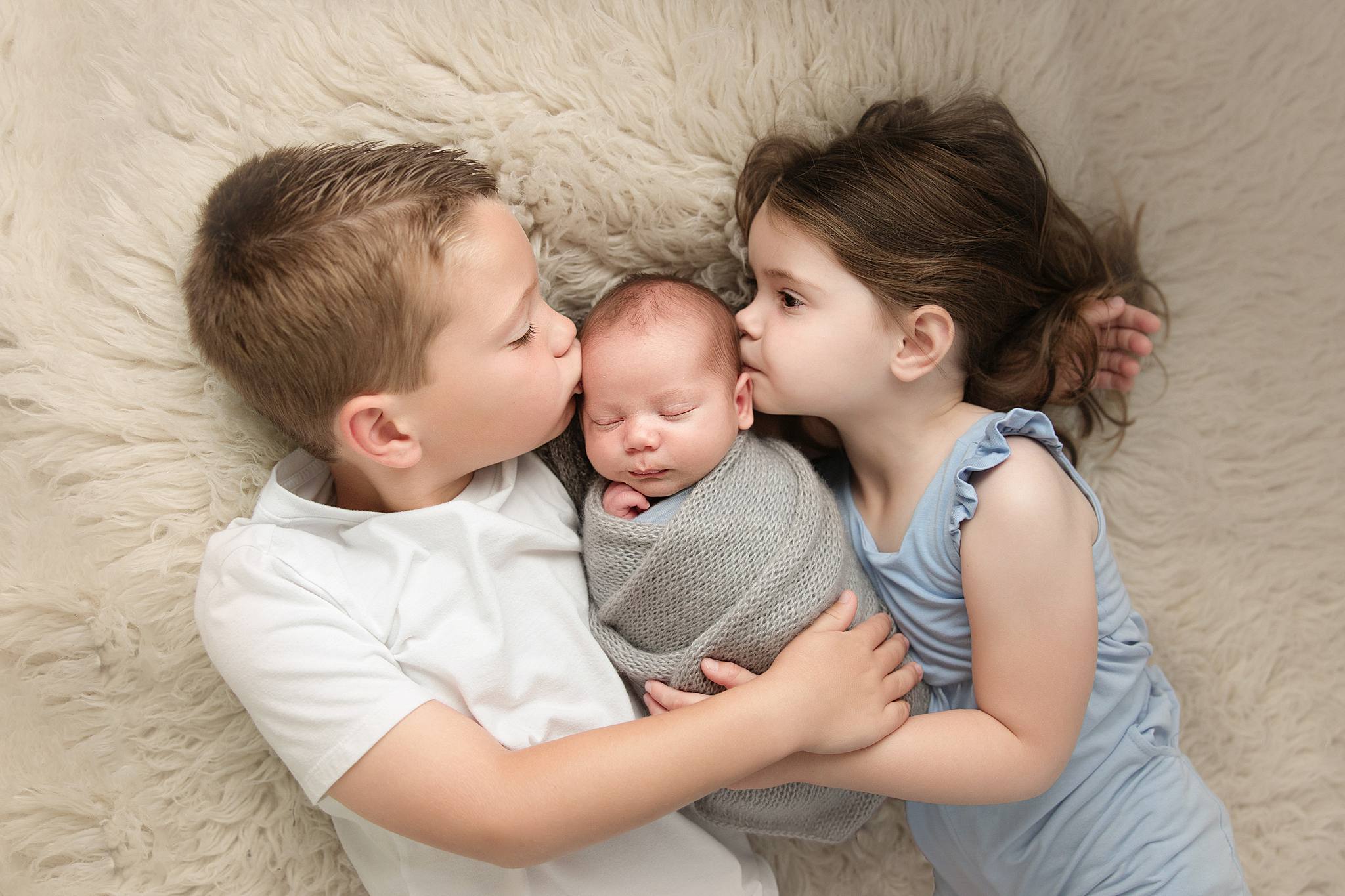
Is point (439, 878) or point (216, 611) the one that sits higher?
point (216, 611)

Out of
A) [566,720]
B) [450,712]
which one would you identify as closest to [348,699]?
[450,712]

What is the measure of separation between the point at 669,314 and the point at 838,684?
19.4 inches

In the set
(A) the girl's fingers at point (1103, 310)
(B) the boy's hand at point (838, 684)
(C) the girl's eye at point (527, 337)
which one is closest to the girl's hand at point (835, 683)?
(B) the boy's hand at point (838, 684)

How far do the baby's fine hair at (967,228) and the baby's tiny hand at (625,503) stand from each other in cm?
40

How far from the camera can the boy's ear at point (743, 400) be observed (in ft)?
4.06

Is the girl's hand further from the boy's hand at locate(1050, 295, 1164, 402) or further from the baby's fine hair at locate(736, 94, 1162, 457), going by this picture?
the boy's hand at locate(1050, 295, 1164, 402)

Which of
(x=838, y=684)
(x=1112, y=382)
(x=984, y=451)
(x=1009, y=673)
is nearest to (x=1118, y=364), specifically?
(x=1112, y=382)

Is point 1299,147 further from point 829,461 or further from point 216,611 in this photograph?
point 216,611

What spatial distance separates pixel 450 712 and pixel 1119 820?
883mm

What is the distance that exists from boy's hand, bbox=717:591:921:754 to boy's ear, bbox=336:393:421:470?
0.48 meters

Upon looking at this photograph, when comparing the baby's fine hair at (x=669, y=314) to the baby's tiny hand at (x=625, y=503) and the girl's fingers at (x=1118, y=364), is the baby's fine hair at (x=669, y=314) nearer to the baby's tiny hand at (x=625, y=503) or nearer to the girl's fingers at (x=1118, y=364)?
the baby's tiny hand at (x=625, y=503)

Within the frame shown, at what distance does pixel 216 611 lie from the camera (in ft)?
3.52

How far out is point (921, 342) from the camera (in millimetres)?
1204

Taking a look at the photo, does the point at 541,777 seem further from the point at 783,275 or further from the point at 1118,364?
the point at 1118,364
